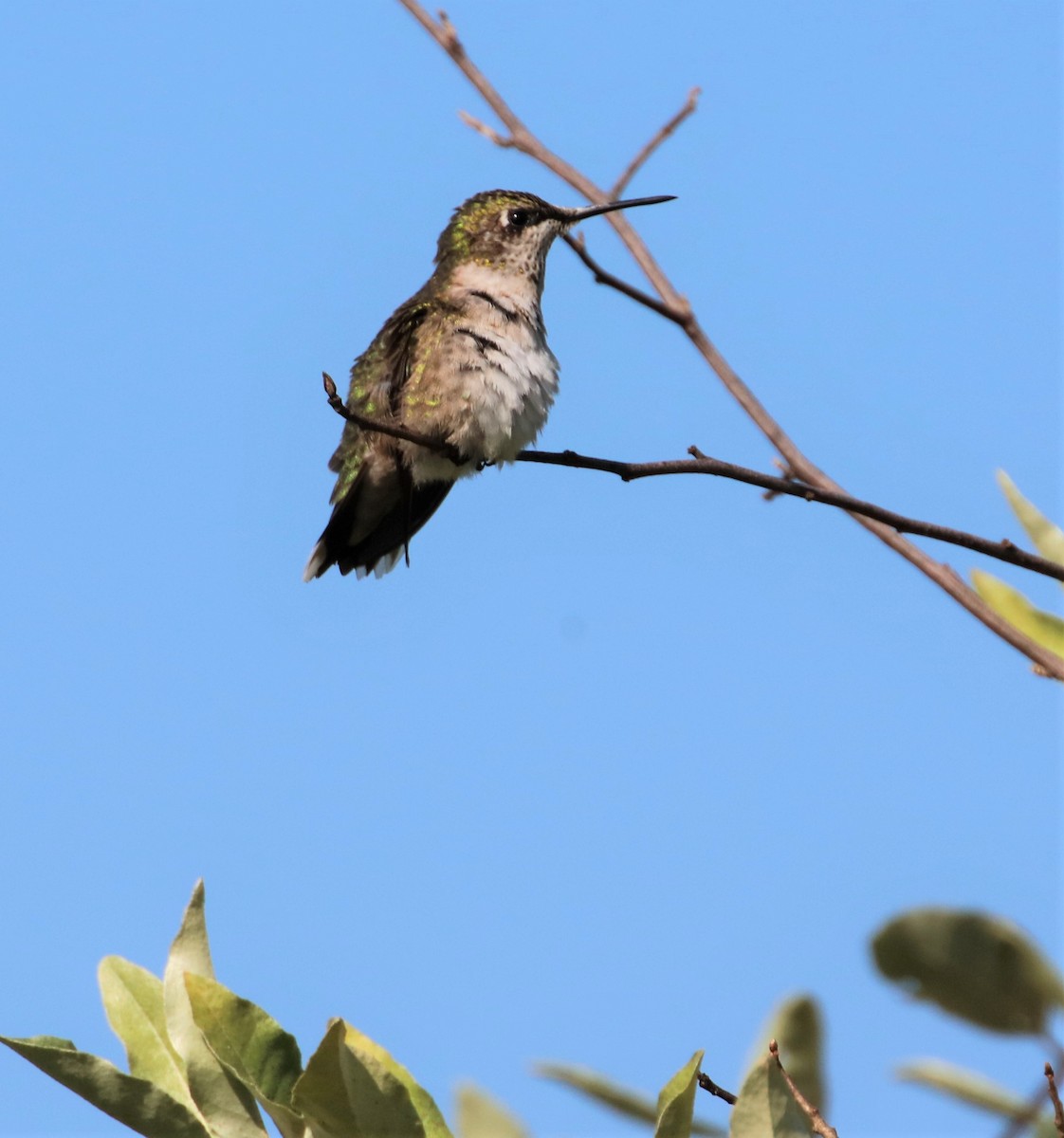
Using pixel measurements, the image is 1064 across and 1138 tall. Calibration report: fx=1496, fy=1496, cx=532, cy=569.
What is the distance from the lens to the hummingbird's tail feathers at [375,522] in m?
5.66

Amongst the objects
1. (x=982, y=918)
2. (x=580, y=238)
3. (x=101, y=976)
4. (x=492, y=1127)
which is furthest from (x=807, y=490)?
(x=580, y=238)

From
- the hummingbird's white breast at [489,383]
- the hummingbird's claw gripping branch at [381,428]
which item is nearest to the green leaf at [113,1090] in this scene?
the hummingbird's claw gripping branch at [381,428]

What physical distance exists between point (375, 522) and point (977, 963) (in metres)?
3.42

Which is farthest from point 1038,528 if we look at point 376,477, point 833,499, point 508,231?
point 508,231

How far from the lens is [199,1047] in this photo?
8.07ft

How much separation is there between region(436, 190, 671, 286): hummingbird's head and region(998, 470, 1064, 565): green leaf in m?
3.03

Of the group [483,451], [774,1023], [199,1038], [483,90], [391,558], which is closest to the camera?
[199,1038]

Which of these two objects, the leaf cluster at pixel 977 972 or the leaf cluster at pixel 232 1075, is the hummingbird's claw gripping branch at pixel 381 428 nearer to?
the leaf cluster at pixel 232 1075

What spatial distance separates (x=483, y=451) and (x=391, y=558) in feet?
3.04

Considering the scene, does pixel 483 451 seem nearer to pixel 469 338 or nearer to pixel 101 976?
pixel 469 338

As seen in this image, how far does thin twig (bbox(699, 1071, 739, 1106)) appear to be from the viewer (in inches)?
103

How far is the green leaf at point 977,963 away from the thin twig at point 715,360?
0.51 m

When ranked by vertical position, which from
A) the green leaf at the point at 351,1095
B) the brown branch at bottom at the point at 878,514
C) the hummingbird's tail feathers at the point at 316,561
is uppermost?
the hummingbird's tail feathers at the point at 316,561

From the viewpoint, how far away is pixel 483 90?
4434mm
